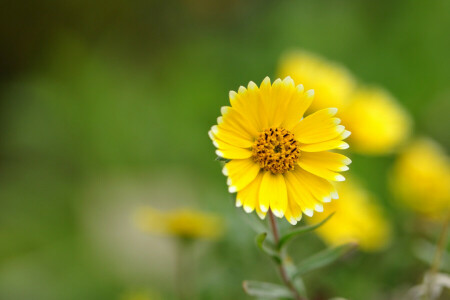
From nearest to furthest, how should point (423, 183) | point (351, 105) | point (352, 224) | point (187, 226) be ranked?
1. point (187, 226)
2. point (352, 224)
3. point (423, 183)
4. point (351, 105)

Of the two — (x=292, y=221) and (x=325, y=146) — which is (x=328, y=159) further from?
(x=292, y=221)

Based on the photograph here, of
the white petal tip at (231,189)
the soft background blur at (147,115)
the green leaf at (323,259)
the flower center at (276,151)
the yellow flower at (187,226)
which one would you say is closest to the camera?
the white petal tip at (231,189)

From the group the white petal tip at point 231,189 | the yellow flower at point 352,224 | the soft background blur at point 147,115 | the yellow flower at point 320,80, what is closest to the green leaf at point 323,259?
the white petal tip at point 231,189

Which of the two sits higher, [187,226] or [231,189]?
[187,226]

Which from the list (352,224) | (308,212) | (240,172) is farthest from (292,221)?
(352,224)

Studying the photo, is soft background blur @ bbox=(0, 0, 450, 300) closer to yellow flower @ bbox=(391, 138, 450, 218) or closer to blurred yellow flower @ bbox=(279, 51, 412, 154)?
yellow flower @ bbox=(391, 138, 450, 218)

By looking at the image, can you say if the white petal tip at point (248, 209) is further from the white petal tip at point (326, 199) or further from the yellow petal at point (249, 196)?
the white petal tip at point (326, 199)

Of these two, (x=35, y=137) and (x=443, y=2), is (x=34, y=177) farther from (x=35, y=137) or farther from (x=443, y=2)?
(x=443, y=2)
